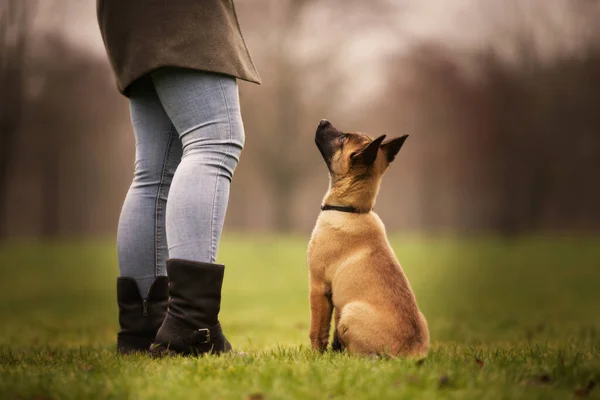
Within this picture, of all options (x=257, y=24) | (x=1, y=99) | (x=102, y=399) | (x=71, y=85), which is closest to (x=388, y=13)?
(x=257, y=24)

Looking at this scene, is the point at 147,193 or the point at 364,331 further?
the point at 147,193

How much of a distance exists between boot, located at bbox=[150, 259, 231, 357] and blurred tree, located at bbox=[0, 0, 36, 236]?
1913cm

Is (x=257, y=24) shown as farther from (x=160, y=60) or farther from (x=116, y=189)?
(x=160, y=60)

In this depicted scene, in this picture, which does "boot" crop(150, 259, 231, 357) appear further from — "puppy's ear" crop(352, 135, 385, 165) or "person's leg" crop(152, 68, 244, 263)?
"puppy's ear" crop(352, 135, 385, 165)

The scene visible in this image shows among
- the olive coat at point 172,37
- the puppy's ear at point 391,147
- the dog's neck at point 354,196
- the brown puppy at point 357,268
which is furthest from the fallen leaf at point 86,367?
the puppy's ear at point 391,147

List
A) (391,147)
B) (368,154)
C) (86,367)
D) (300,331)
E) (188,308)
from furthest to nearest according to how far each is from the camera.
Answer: (300,331) < (391,147) < (368,154) < (188,308) < (86,367)

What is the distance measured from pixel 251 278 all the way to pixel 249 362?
10.9 metres

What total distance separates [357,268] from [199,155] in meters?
0.95

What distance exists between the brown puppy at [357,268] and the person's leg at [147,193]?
0.79 m

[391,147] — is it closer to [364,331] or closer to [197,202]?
[364,331]

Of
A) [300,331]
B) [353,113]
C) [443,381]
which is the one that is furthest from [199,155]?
[353,113]

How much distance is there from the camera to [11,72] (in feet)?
68.9

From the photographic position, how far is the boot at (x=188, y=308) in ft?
9.37

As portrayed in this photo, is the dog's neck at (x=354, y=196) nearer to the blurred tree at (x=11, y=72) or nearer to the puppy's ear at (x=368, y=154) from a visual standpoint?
the puppy's ear at (x=368, y=154)
